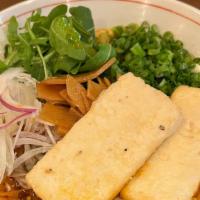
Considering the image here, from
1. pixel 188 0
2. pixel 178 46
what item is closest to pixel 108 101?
pixel 178 46

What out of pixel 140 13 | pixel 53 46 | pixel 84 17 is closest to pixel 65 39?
pixel 53 46

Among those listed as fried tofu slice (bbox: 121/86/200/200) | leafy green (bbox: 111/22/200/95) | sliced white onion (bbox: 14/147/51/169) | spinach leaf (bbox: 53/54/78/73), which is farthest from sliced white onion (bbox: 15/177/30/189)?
leafy green (bbox: 111/22/200/95)

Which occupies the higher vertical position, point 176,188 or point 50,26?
point 50,26

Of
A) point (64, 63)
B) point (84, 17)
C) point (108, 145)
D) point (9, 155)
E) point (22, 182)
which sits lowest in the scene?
point (22, 182)

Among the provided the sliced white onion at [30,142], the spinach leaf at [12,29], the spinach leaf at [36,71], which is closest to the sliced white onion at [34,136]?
the sliced white onion at [30,142]

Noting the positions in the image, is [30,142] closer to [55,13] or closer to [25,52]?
[25,52]

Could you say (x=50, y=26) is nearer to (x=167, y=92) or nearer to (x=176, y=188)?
(x=167, y=92)
